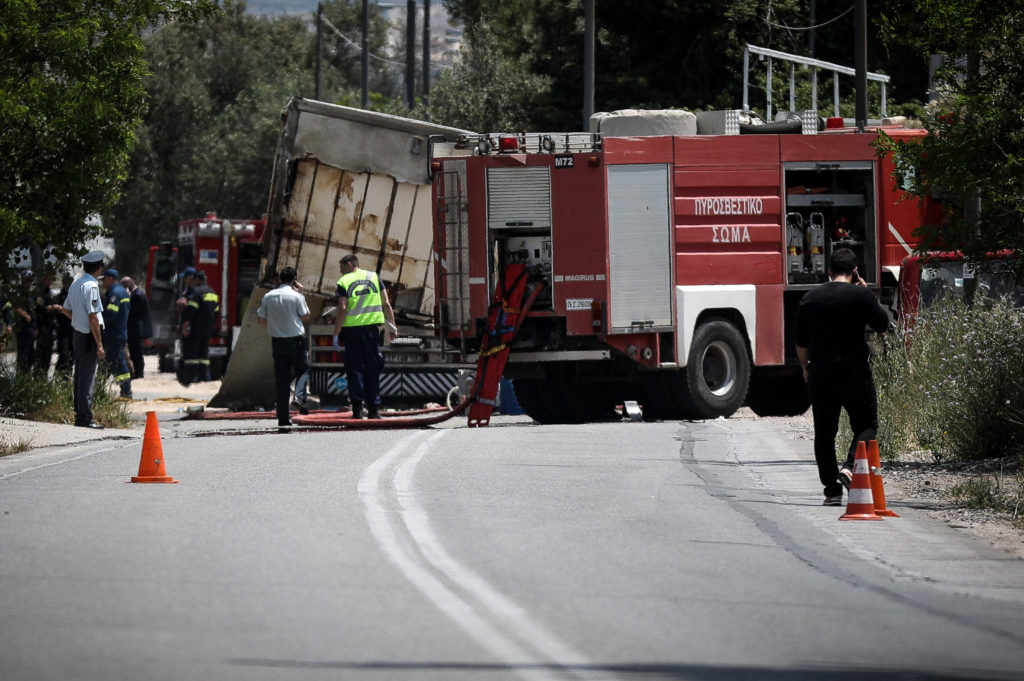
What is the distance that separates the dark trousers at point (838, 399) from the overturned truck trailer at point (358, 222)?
9478 mm

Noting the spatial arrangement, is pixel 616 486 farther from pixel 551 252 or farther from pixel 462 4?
pixel 462 4

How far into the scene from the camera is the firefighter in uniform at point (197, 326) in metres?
29.1

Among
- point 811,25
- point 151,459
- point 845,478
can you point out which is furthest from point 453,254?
point 811,25

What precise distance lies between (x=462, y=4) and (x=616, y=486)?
4089cm

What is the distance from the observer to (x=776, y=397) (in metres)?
22.0

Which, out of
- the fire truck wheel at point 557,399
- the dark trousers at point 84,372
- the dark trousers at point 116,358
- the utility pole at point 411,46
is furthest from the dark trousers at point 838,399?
the utility pole at point 411,46

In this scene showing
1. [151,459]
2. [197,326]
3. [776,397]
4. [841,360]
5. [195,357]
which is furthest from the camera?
[195,357]

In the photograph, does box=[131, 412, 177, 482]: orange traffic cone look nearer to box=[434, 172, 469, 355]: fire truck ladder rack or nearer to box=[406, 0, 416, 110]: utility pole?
box=[434, 172, 469, 355]: fire truck ladder rack

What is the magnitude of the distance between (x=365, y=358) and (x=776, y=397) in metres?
5.79

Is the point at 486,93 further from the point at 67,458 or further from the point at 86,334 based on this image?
the point at 67,458

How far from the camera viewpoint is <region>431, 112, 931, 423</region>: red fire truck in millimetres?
19047

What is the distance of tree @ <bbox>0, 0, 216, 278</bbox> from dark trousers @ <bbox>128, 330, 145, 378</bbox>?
9839 millimetres

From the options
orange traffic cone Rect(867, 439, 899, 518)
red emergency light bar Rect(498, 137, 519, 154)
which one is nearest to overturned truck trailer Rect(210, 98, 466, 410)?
red emergency light bar Rect(498, 137, 519, 154)

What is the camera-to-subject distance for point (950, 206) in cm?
1458
